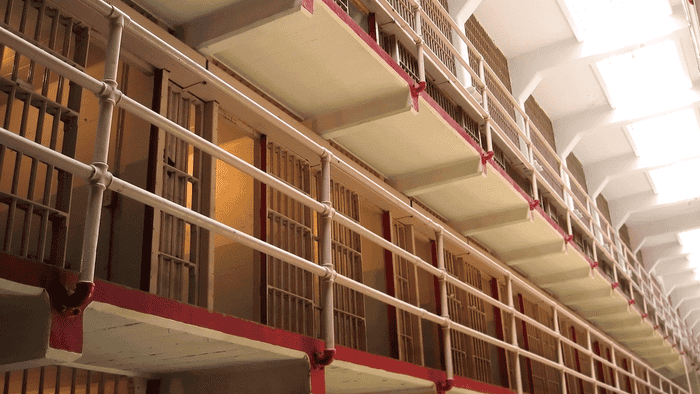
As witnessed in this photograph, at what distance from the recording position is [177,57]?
2268mm

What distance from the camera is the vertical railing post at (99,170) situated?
67.9 inches

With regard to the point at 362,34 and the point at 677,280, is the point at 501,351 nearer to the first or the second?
the point at 362,34

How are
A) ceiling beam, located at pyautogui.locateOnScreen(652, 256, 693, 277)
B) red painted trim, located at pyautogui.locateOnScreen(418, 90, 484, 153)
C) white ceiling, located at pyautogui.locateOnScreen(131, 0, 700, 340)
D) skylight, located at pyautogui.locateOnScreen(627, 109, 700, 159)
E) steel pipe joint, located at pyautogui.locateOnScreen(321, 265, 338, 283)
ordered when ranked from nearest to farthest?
steel pipe joint, located at pyautogui.locateOnScreen(321, 265, 338, 283)
red painted trim, located at pyautogui.locateOnScreen(418, 90, 484, 153)
white ceiling, located at pyautogui.locateOnScreen(131, 0, 700, 340)
skylight, located at pyautogui.locateOnScreen(627, 109, 700, 159)
ceiling beam, located at pyautogui.locateOnScreen(652, 256, 693, 277)

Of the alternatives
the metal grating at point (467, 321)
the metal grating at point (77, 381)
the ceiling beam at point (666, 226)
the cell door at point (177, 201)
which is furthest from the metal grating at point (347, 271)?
the ceiling beam at point (666, 226)

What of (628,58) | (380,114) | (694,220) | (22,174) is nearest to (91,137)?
(22,174)

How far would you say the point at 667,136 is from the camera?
443 inches

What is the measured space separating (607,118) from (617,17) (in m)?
2.09

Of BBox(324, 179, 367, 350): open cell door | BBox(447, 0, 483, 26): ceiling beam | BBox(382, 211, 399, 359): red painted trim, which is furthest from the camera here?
BBox(447, 0, 483, 26): ceiling beam

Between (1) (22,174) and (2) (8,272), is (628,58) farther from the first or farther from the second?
(2) (8,272)

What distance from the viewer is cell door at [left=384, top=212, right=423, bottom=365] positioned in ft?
16.9

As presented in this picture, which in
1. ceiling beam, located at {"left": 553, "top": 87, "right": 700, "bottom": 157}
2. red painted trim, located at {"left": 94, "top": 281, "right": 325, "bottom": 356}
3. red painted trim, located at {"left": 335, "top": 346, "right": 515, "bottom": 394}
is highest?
ceiling beam, located at {"left": 553, "top": 87, "right": 700, "bottom": 157}

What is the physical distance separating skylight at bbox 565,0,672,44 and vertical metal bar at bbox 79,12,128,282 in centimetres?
753

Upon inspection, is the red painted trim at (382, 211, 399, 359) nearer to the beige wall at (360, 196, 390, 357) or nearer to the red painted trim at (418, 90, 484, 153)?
the beige wall at (360, 196, 390, 357)

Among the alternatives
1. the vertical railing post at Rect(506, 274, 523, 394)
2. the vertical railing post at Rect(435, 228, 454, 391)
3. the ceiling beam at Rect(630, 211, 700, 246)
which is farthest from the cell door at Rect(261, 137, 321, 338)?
the ceiling beam at Rect(630, 211, 700, 246)
